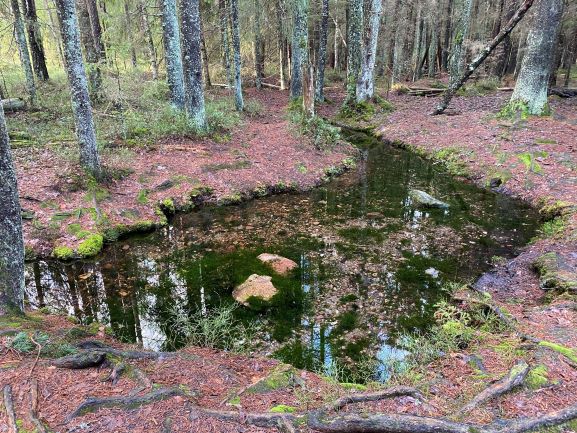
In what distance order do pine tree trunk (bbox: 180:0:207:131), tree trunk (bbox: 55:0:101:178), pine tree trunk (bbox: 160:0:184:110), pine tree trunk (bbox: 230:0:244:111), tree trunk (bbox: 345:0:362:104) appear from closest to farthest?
tree trunk (bbox: 55:0:101:178) → pine tree trunk (bbox: 180:0:207:131) → pine tree trunk (bbox: 160:0:184:110) → pine tree trunk (bbox: 230:0:244:111) → tree trunk (bbox: 345:0:362:104)

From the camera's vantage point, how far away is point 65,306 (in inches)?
247

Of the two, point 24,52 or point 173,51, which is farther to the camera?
point 24,52

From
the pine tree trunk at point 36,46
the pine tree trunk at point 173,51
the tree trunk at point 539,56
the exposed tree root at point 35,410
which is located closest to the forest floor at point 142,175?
the pine tree trunk at point 173,51

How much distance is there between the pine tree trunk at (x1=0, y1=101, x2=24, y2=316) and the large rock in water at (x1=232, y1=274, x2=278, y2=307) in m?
3.06

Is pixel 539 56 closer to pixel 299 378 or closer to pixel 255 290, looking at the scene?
pixel 255 290

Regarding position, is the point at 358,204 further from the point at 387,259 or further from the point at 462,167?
the point at 462,167

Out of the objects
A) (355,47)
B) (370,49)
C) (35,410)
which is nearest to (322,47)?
(355,47)

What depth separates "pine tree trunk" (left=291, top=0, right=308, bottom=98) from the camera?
17.8 m

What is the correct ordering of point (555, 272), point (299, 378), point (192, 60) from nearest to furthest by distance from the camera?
point (299, 378)
point (555, 272)
point (192, 60)

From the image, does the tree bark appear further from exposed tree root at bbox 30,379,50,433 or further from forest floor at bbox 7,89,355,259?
exposed tree root at bbox 30,379,50,433

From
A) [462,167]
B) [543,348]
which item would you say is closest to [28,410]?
[543,348]

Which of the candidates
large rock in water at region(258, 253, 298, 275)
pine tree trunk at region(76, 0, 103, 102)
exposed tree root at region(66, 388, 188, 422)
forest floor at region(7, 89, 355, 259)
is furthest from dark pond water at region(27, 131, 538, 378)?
pine tree trunk at region(76, 0, 103, 102)

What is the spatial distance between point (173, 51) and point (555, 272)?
13.1 m

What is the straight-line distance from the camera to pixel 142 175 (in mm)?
10414
